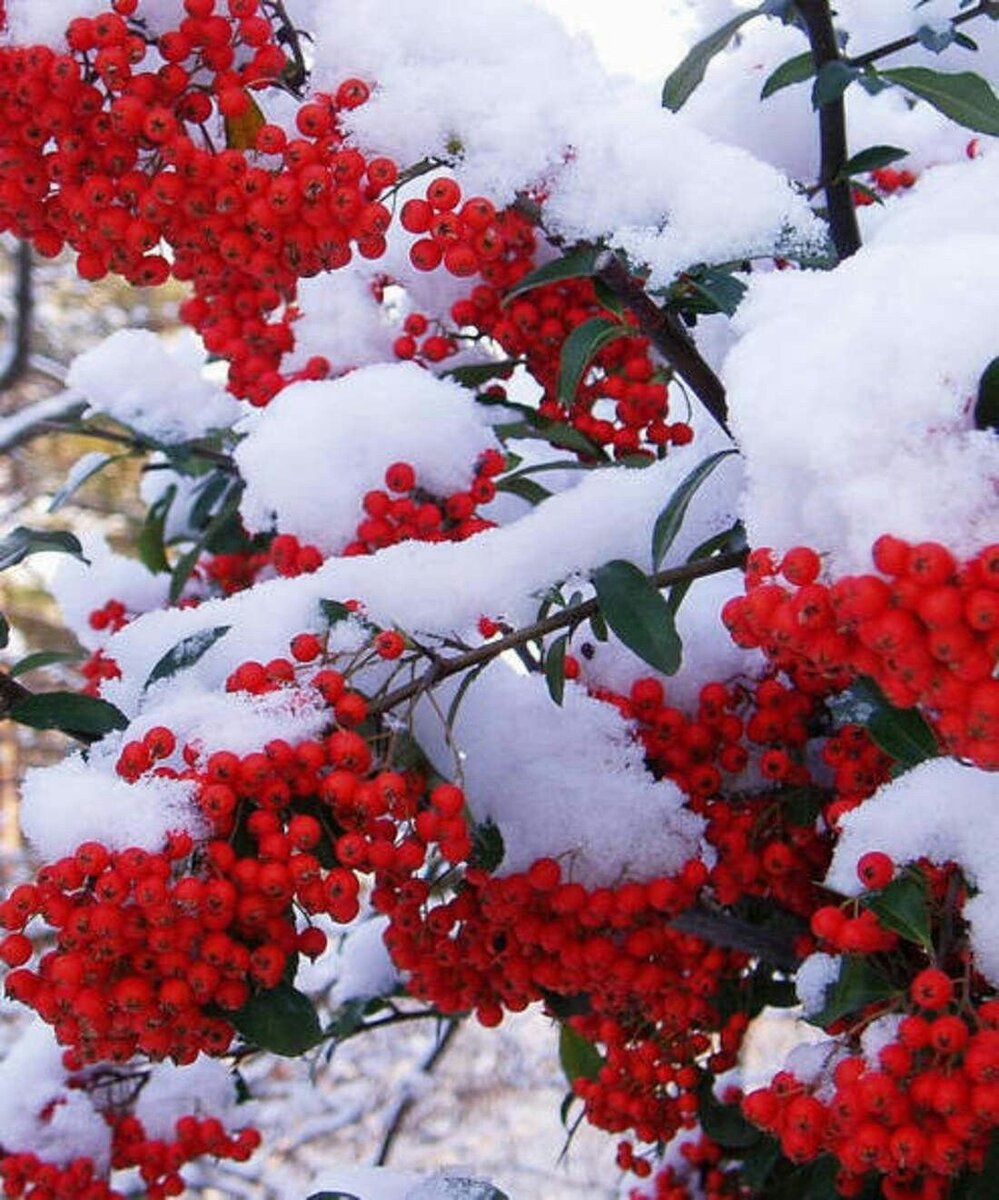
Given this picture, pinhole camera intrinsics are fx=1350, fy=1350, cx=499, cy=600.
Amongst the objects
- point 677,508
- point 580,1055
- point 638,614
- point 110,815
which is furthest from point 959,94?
point 580,1055

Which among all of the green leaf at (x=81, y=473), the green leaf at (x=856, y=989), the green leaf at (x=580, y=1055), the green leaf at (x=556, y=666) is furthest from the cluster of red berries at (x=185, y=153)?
the green leaf at (x=580, y=1055)

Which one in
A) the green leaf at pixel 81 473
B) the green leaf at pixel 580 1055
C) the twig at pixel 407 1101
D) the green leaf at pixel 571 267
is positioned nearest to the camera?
the green leaf at pixel 571 267

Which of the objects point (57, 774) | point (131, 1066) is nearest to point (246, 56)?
point (57, 774)

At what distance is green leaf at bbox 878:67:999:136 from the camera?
1775mm

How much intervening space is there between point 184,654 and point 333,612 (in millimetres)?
199

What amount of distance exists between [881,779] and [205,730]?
2.83 ft

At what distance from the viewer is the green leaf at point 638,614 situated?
1.65 meters

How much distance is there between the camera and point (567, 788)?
73.0 inches

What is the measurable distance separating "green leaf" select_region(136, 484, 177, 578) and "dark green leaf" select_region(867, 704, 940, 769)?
6.90ft

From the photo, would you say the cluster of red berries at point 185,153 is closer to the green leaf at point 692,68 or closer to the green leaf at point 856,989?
the green leaf at point 692,68

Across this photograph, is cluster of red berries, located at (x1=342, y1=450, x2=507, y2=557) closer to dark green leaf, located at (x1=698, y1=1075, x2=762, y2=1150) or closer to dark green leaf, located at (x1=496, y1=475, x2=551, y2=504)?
dark green leaf, located at (x1=496, y1=475, x2=551, y2=504)

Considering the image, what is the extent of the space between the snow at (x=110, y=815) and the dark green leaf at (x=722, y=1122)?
1451 millimetres

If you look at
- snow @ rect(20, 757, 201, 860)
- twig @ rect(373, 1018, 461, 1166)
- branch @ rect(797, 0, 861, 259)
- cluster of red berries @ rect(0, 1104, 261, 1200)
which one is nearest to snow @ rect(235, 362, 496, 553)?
branch @ rect(797, 0, 861, 259)

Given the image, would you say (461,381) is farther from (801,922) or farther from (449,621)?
(801,922)
